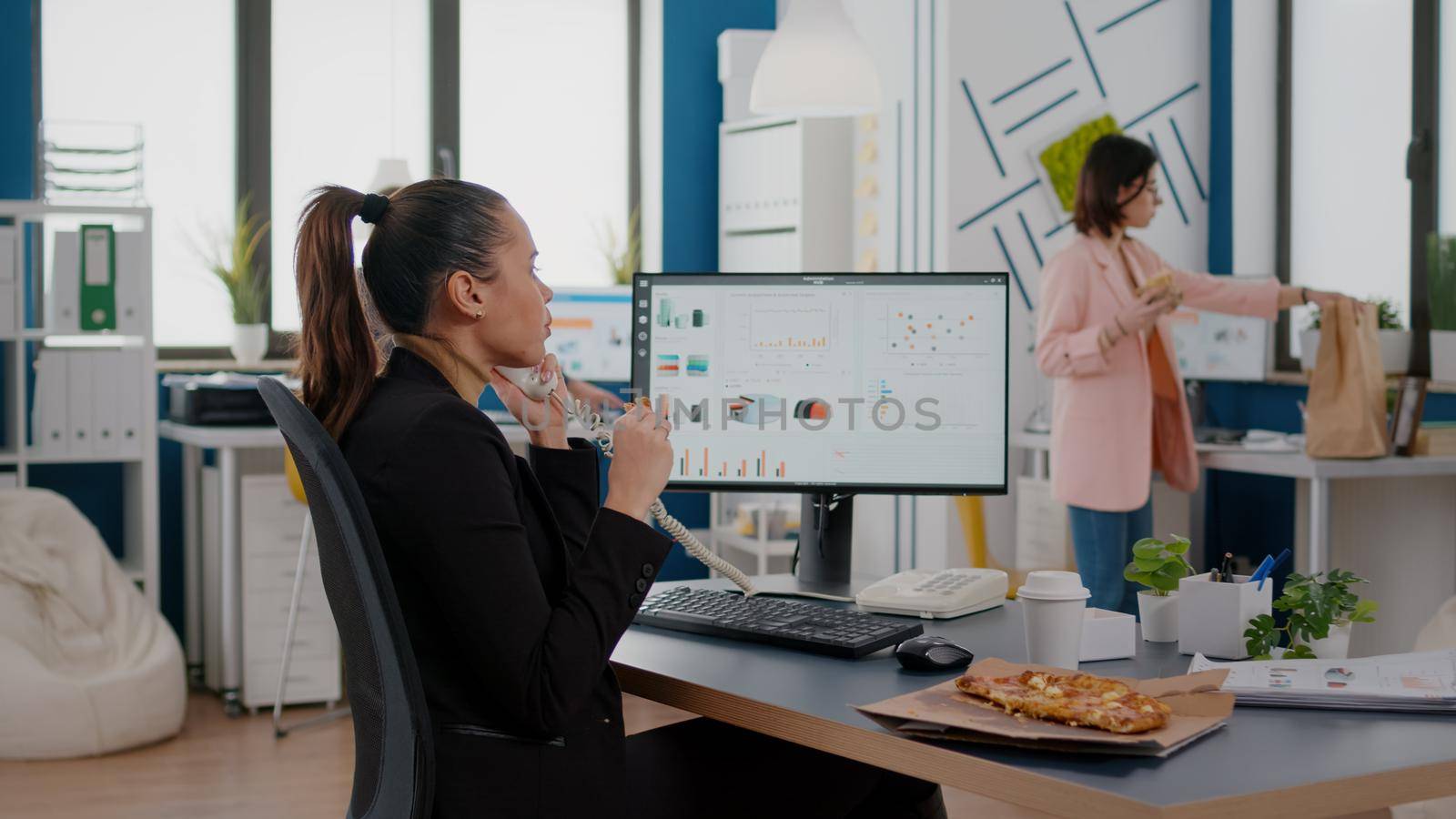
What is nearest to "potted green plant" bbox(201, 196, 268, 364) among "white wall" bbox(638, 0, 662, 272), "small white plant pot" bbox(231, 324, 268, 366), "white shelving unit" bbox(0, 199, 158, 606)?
"small white plant pot" bbox(231, 324, 268, 366)

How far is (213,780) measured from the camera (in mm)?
3465

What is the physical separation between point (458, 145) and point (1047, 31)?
7.22 ft

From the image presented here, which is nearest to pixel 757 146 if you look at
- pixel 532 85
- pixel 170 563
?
pixel 532 85

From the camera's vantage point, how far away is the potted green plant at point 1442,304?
388 cm

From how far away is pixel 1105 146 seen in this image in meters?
3.39

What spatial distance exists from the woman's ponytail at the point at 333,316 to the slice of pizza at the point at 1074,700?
64 centimetres

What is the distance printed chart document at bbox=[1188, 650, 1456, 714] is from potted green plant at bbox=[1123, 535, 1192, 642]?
15 cm

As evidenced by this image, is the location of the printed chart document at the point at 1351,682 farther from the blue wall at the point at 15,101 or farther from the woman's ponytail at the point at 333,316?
the blue wall at the point at 15,101

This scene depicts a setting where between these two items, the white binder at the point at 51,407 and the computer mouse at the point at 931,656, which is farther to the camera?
the white binder at the point at 51,407

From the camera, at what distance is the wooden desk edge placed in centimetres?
104

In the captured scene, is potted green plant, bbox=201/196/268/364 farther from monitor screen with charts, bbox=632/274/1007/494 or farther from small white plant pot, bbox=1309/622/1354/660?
small white plant pot, bbox=1309/622/1354/660

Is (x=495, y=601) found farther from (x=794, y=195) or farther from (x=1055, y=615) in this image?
(x=794, y=195)

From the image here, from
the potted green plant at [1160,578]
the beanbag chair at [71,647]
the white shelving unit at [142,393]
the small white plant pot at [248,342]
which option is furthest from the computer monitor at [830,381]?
the small white plant pot at [248,342]

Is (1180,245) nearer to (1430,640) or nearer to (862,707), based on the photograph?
(1430,640)
